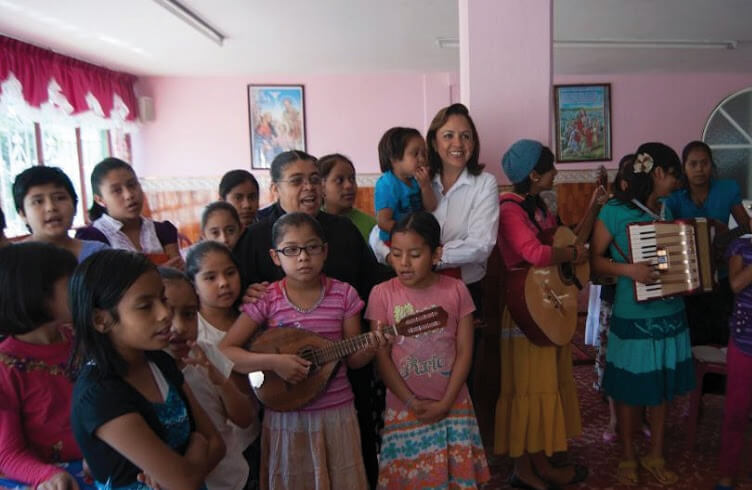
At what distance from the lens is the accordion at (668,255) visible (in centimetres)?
252

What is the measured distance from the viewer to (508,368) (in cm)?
254

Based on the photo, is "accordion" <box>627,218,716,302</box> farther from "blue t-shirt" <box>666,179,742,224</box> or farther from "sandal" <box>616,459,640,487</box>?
"blue t-shirt" <box>666,179,742,224</box>

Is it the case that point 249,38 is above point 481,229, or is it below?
above

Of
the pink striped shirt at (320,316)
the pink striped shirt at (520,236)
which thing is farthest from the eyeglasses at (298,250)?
the pink striped shirt at (520,236)

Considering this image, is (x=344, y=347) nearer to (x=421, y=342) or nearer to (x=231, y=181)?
(x=421, y=342)

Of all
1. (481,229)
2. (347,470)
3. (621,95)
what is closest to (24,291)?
(347,470)

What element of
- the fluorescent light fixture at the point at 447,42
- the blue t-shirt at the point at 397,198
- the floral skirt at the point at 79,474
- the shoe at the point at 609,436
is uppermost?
the fluorescent light fixture at the point at 447,42

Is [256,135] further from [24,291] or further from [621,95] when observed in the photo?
[24,291]

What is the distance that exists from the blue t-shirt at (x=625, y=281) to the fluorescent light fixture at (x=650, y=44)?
356 centimetres

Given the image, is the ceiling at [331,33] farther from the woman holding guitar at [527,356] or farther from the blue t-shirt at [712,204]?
the woman holding guitar at [527,356]

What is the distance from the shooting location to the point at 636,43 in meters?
5.71

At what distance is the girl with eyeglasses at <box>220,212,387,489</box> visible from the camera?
1.88 m

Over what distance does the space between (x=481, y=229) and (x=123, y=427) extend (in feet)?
5.28

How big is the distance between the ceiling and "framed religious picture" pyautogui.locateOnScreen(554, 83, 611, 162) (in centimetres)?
39
